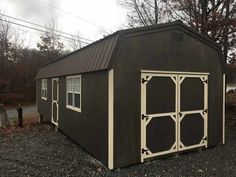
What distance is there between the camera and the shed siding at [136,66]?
206 inches

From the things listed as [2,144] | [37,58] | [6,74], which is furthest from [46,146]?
[37,58]

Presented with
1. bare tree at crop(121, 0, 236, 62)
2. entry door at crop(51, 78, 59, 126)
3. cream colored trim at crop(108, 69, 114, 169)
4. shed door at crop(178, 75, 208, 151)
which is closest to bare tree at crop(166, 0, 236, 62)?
bare tree at crop(121, 0, 236, 62)

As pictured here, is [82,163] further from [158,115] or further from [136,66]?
[136,66]

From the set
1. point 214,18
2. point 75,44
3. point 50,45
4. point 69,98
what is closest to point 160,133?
point 69,98

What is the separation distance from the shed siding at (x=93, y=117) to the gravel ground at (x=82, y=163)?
33cm

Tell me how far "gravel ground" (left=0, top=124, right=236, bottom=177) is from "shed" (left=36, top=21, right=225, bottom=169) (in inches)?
9.9

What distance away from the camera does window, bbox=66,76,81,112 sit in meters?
7.08

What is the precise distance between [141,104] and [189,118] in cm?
171

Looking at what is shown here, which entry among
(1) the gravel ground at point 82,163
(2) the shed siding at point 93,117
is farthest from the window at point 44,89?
(2) the shed siding at point 93,117

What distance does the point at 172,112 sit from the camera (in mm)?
6102

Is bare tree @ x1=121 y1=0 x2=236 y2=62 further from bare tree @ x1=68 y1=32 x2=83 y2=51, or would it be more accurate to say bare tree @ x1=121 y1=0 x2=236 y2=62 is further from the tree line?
bare tree @ x1=68 y1=32 x2=83 y2=51

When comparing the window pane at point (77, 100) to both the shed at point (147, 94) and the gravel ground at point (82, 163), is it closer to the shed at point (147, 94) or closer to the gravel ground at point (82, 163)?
the shed at point (147, 94)

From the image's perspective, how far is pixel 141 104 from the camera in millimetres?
5562

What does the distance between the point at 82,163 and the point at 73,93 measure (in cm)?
261
